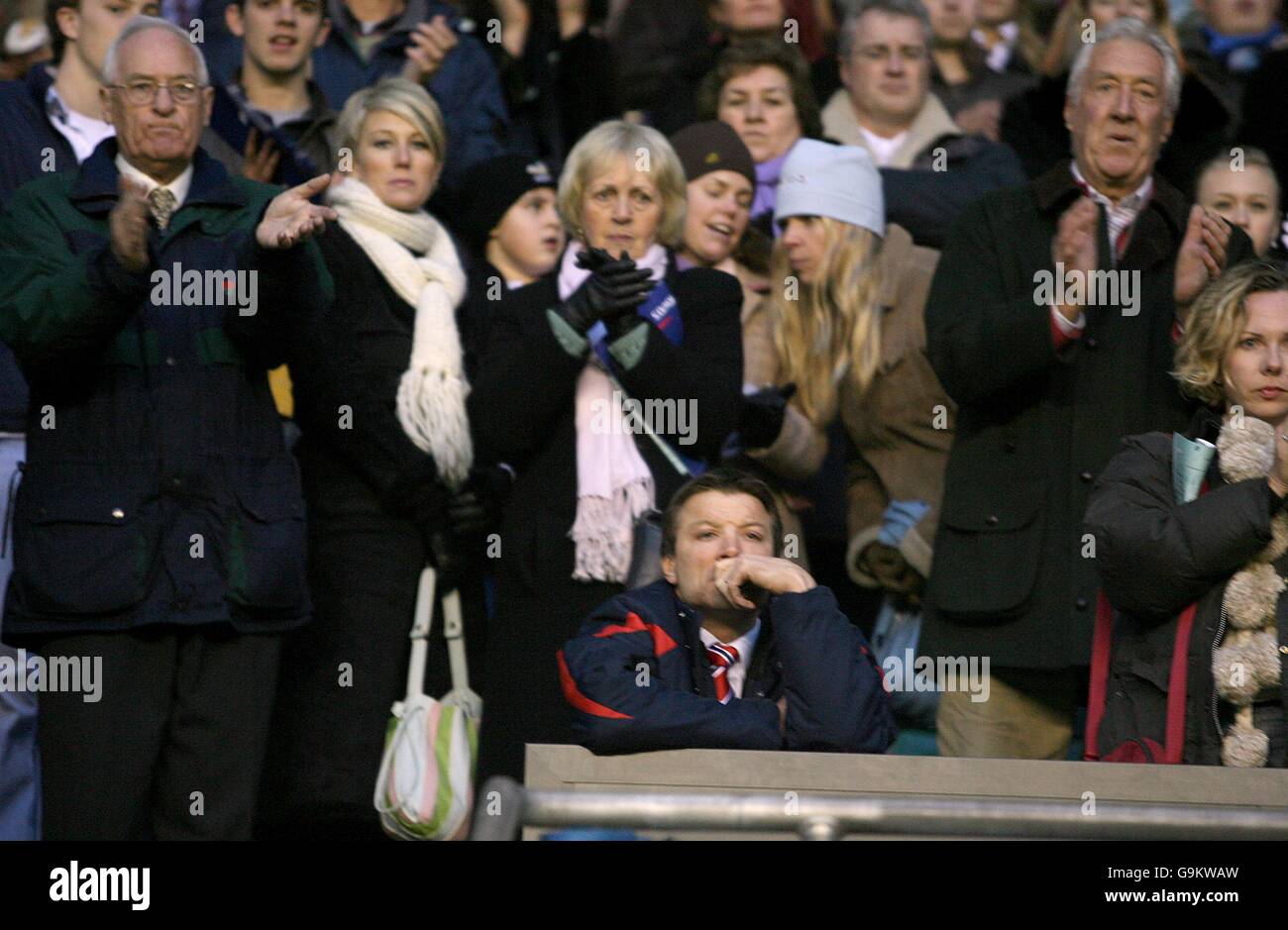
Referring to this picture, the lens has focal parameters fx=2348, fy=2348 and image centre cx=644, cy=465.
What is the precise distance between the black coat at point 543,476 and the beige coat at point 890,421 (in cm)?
62

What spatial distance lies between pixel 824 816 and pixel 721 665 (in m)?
1.73

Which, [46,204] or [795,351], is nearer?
[46,204]

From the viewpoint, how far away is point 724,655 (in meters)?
5.99

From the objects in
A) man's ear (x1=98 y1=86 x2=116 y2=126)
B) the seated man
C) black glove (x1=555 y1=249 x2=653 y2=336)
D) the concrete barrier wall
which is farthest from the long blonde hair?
the concrete barrier wall

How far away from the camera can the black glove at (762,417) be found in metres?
7.57

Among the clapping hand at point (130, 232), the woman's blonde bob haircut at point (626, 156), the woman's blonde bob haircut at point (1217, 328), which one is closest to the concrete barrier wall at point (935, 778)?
the woman's blonde bob haircut at point (1217, 328)

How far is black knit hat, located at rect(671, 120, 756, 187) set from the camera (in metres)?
8.30

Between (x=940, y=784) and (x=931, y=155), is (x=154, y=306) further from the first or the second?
(x=931, y=155)

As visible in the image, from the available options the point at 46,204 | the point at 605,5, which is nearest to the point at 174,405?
the point at 46,204

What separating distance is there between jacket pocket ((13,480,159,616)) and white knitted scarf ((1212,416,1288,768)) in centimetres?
283

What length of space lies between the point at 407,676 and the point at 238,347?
1.35m

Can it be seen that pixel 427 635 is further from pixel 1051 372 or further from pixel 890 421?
pixel 1051 372

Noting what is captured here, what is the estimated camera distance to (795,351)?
8.09 metres

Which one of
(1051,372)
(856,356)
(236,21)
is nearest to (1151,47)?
(1051,372)
